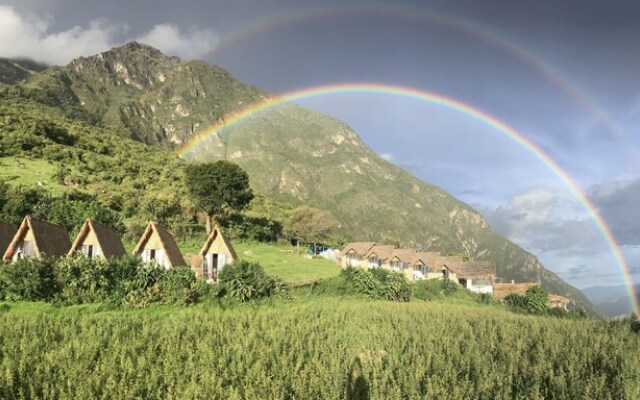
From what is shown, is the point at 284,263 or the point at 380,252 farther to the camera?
the point at 380,252

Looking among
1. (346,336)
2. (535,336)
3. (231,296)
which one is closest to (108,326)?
(346,336)

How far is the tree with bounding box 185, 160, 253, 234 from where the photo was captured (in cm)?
7138

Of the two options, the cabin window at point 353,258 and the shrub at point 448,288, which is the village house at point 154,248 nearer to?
the shrub at point 448,288

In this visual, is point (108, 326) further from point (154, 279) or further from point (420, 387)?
point (420, 387)

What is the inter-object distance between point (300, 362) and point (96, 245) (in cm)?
2619

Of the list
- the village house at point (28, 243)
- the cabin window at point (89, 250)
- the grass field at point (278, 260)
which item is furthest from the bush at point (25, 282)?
the grass field at point (278, 260)

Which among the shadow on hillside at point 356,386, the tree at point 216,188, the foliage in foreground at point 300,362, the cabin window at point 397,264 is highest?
the tree at point 216,188

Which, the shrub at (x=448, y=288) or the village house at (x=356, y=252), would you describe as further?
the village house at (x=356, y=252)

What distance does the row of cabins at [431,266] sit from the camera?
76.3m

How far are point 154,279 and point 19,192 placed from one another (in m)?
36.0

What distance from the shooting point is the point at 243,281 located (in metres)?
30.9

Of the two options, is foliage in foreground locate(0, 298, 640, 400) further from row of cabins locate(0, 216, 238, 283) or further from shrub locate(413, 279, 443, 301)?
shrub locate(413, 279, 443, 301)

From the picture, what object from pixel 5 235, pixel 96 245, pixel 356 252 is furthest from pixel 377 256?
pixel 5 235

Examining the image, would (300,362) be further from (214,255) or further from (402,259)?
(402,259)
